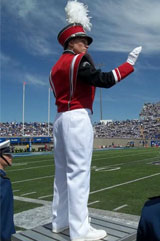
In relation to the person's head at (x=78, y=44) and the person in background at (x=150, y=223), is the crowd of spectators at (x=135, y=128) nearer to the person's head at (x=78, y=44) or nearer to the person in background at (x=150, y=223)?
the person's head at (x=78, y=44)

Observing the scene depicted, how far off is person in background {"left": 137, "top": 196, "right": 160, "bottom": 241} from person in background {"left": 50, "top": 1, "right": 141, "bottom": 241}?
121 centimetres

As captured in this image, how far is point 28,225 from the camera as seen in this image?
4.66 meters

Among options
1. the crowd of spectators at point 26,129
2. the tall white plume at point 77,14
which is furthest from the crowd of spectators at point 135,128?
the tall white plume at point 77,14

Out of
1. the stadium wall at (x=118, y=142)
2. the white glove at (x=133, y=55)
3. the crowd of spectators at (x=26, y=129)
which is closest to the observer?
the white glove at (x=133, y=55)

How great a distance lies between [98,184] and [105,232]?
6.69 m

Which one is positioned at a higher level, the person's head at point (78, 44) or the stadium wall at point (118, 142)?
the person's head at point (78, 44)

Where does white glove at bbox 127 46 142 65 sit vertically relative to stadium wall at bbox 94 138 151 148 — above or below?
above

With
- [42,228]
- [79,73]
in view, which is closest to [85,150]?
[79,73]

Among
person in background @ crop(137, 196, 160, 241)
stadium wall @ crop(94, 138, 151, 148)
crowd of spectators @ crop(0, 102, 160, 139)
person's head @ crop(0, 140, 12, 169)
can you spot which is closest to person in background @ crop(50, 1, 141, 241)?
person's head @ crop(0, 140, 12, 169)

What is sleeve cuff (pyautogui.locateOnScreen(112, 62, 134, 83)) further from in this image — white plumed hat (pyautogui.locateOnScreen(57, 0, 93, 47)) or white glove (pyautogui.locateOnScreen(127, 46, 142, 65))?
white plumed hat (pyautogui.locateOnScreen(57, 0, 93, 47))

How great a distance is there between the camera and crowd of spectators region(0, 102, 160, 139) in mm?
54403

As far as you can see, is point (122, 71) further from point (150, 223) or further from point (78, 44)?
point (150, 223)

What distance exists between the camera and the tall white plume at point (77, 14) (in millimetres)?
3027

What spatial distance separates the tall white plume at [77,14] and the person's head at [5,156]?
1.52 m
